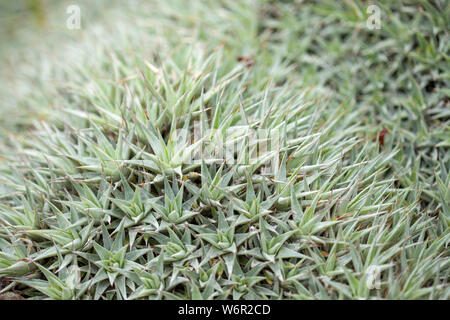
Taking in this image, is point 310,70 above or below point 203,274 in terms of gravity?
above

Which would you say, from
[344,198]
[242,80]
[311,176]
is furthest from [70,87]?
[344,198]

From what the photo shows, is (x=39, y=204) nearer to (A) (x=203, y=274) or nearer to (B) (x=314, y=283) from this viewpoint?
(A) (x=203, y=274)

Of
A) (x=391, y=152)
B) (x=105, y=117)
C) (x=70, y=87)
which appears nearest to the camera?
(x=105, y=117)

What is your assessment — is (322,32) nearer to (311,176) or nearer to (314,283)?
(311,176)

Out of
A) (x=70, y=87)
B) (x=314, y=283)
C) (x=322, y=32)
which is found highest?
(x=322, y=32)

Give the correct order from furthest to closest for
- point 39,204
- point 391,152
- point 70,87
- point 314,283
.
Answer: point 70,87 → point 391,152 → point 39,204 → point 314,283

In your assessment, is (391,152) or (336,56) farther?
(336,56)

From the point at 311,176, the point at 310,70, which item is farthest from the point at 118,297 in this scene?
the point at 310,70
